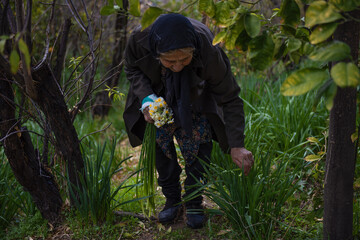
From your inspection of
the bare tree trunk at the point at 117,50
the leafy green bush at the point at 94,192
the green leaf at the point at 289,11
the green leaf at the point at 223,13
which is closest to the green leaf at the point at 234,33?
the green leaf at the point at 223,13

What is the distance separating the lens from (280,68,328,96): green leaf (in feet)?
3.59

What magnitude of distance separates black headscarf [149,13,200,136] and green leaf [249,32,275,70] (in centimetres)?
73

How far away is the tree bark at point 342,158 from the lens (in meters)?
1.63

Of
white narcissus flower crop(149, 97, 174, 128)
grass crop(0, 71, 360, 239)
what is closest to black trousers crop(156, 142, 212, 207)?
grass crop(0, 71, 360, 239)

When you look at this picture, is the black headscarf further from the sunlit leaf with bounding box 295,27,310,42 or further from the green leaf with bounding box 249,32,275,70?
the green leaf with bounding box 249,32,275,70

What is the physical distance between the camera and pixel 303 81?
1.12 m

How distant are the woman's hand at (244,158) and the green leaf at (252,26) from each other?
117cm

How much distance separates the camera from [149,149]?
252 centimetres

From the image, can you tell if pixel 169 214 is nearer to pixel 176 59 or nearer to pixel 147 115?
pixel 147 115

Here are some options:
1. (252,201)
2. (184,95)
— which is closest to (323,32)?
(184,95)

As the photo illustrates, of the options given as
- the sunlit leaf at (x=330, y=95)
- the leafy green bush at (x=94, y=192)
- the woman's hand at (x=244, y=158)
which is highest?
the sunlit leaf at (x=330, y=95)

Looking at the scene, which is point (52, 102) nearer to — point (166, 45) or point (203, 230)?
point (166, 45)


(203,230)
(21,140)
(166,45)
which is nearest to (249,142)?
(203,230)

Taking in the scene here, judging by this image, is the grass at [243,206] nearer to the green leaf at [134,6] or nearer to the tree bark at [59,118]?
the tree bark at [59,118]
